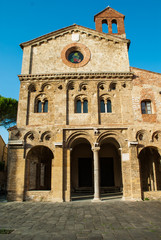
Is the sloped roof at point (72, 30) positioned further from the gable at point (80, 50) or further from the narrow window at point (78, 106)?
the narrow window at point (78, 106)

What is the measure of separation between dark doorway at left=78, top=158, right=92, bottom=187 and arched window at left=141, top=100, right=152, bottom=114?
21.1ft

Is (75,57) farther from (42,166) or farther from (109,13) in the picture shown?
(42,166)

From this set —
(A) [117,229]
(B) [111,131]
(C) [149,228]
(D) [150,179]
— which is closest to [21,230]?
(A) [117,229]

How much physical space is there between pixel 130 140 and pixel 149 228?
7347 mm

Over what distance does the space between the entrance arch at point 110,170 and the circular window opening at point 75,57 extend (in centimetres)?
732

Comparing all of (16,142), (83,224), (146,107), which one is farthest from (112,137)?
(83,224)

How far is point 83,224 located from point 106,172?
9.91 metres

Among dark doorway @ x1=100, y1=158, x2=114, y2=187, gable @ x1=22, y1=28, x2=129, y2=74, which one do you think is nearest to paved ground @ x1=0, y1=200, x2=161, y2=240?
dark doorway @ x1=100, y1=158, x2=114, y2=187

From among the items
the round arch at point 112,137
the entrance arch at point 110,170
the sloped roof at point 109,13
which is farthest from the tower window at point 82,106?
the sloped roof at point 109,13

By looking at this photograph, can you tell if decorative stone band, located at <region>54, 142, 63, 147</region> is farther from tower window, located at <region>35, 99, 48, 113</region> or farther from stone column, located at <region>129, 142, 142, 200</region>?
stone column, located at <region>129, 142, 142, 200</region>

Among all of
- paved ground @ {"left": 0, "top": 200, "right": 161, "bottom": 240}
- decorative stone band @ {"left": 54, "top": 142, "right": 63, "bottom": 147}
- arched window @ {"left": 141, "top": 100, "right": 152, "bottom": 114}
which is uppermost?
arched window @ {"left": 141, "top": 100, "right": 152, "bottom": 114}

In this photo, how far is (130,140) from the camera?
13.5m

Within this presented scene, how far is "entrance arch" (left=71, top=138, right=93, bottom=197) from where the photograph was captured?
53.8 feet

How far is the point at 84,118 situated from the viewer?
14156mm
